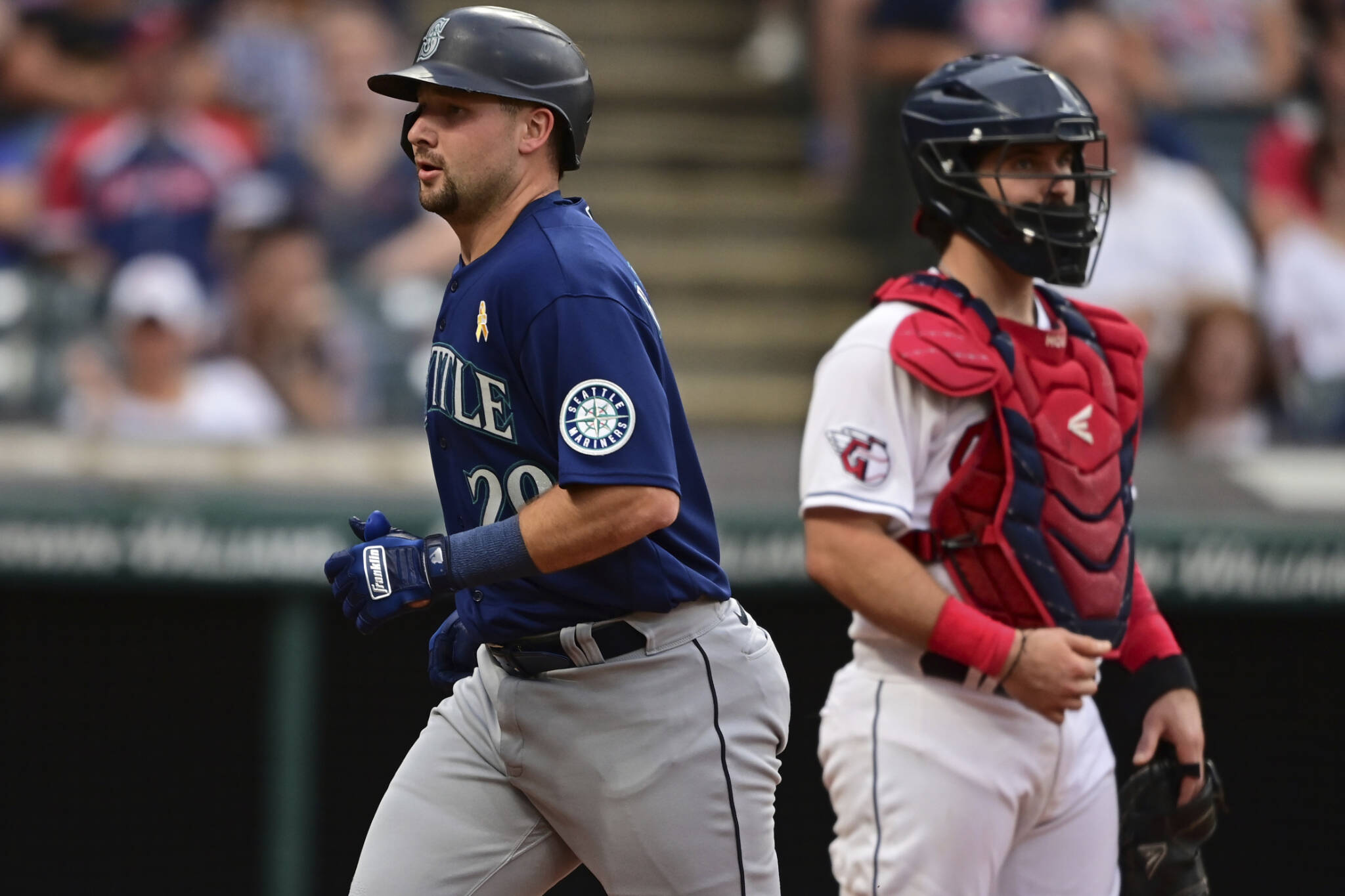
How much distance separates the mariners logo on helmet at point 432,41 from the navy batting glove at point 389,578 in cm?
70

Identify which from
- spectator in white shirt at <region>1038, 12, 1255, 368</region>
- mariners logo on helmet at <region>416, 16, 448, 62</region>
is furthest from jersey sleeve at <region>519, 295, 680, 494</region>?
spectator in white shirt at <region>1038, 12, 1255, 368</region>

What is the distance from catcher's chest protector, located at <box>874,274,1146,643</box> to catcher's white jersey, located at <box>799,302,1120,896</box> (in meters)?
0.04

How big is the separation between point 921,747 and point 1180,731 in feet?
1.66

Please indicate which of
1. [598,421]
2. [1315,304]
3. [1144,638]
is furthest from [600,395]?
[1315,304]

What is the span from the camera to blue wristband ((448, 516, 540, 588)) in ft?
7.74

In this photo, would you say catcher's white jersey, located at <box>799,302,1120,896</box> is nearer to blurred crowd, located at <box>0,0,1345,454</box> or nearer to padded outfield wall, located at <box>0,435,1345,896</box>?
padded outfield wall, located at <box>0,435,1345,896</box>

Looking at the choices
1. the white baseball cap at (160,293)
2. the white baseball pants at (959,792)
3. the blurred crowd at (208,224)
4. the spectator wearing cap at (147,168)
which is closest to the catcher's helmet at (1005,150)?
the white baseball pants at (959,792)

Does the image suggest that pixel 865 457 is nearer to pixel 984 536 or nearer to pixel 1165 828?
pixel 984 536

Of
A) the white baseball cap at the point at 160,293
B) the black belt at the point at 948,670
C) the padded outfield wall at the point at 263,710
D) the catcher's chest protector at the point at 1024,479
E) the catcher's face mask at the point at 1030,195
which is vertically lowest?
the padded outfield wall at the point at 263,710

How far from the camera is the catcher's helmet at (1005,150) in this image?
283 cm

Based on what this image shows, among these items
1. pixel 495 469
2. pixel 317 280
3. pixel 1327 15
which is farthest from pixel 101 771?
pixel 1327 15

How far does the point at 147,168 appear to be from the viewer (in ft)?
21.3

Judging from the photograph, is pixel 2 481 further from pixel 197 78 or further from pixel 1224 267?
pixel 1224 267

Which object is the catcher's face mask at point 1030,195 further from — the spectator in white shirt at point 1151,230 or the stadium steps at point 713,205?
the stadium steps at point 713,205
